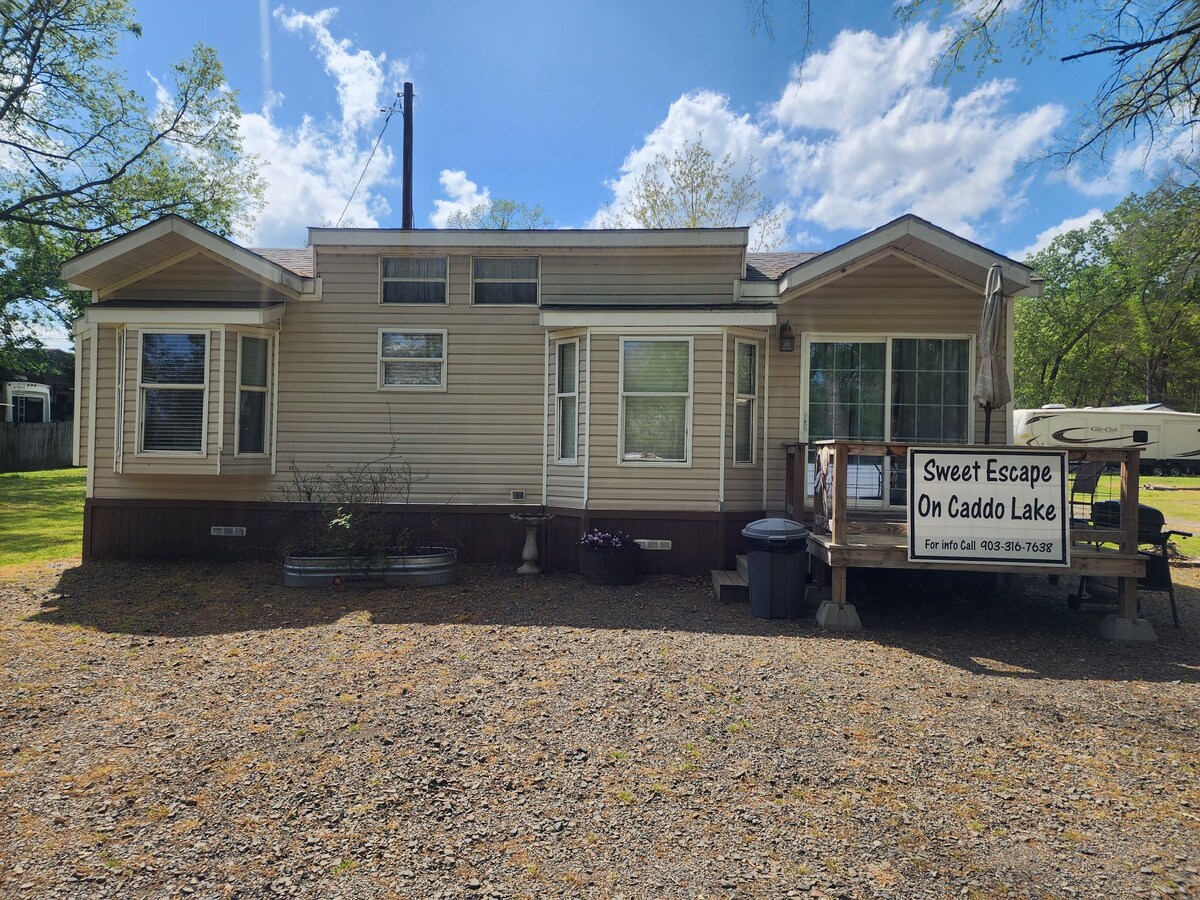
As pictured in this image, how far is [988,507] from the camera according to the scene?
5.70 meters

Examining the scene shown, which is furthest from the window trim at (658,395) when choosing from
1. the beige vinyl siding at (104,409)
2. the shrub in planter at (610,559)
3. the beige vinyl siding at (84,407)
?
the beige vinyl siding at (84,407)

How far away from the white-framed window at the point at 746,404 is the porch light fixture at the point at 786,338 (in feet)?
1.10

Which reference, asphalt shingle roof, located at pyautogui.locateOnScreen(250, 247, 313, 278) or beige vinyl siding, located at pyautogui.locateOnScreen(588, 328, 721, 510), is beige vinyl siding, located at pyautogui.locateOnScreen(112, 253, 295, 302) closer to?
asphalt shingle roof, located at pyautogui.locateOnScreen(250, 247, 313, 278)

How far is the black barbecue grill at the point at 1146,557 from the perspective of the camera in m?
6.18

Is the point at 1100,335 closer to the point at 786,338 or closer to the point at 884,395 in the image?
the point at 884,395

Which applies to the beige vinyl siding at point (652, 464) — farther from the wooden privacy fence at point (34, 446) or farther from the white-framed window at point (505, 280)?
the wooden privacy fence at point (34, 446)

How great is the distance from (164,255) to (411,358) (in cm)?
348

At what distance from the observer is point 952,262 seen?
7723 millimetres

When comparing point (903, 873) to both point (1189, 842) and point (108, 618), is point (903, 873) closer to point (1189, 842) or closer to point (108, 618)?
point (1189, 842)

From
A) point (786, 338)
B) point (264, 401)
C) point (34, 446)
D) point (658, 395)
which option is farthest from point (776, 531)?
point (34, 446)

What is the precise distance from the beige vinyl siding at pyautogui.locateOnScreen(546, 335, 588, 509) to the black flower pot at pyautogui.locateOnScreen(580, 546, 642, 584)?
82 cm

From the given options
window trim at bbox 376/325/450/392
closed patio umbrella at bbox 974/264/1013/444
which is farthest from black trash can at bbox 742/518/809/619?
window trim at bbox 376/325/450/392

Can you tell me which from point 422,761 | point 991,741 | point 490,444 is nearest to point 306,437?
point 490,444

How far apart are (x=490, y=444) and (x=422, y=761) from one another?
560cm
